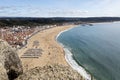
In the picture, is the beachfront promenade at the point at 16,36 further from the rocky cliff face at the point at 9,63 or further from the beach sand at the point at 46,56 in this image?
the rocky cliff face at the point at 9,63

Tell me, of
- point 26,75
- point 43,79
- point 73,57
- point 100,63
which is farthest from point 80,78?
point 73,57

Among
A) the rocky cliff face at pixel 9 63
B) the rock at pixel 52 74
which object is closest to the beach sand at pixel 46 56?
the rocky cliff face at pixel 9 63

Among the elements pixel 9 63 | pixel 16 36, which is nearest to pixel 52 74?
pixel 9 63

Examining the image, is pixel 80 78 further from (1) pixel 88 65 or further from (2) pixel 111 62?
(2) pixel 111 62

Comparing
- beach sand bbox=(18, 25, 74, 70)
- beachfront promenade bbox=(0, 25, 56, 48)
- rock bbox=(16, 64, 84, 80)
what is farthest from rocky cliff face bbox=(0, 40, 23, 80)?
beachfront promenade bbox=(0, 25, 56, 48)

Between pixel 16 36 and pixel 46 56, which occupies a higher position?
pixel 46 56

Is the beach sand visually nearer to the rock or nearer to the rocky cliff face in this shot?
the rocky cliff face

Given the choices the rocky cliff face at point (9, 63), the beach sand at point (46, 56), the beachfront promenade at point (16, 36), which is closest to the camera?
the rocky cliff face at point (9, 63)

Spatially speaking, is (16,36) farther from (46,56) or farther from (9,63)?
(9,63)
